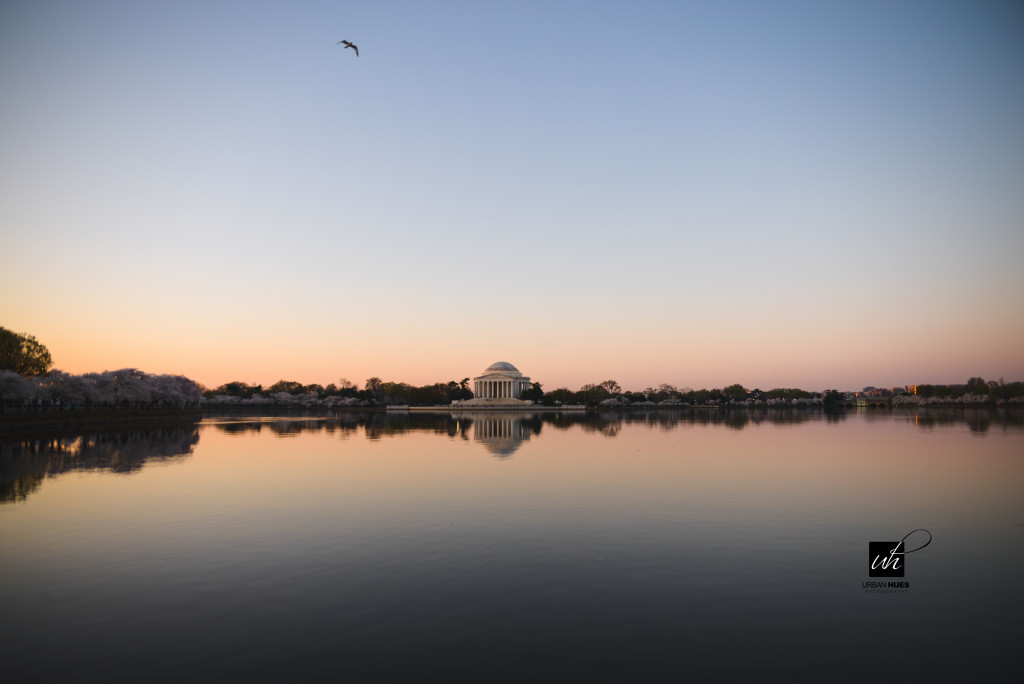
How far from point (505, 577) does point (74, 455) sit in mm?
43161

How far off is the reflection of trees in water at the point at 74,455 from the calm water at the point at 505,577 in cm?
104

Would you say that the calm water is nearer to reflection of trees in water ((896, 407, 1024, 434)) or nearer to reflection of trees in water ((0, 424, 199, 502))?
reflection of trees in water ((0, 424, 199, 502))

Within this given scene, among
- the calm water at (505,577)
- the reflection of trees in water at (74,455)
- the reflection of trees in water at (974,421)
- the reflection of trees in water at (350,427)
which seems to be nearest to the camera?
the calm water at (505,577)

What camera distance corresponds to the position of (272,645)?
1155cm

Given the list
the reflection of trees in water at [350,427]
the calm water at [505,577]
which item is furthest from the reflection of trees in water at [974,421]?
the reflection of trees in water at [350,427]

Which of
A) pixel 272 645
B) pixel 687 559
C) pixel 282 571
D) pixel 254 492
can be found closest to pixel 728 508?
pixel 687 559

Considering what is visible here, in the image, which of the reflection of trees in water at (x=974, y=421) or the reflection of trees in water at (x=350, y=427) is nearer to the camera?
the reflection of trees in water at (x=350, y=427)

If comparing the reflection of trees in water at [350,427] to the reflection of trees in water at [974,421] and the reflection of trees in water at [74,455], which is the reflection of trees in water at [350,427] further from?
the reflection of trees in water at [974,421]

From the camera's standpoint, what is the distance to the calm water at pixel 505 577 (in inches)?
438

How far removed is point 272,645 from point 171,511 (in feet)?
50.9

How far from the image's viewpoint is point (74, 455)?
146 ft

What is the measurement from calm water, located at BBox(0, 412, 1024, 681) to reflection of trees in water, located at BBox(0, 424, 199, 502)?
1037 mm

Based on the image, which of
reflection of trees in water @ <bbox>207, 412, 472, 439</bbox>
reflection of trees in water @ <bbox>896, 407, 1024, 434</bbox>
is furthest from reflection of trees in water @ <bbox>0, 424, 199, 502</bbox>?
reflection of trees in water @ <bbox>896, 407, 1024, 434</bbox>

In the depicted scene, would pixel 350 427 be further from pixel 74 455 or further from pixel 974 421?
pixel 974 421
